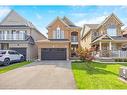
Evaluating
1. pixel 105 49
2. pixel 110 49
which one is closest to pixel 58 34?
pixel 105 49

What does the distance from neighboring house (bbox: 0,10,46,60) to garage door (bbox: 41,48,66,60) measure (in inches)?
60.0

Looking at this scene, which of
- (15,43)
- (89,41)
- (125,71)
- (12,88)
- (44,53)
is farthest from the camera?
(89,41)

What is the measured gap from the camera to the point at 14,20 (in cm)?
3170

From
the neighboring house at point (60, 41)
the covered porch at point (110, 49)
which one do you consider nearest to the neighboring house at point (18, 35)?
the neighboring house at point (60, 41)

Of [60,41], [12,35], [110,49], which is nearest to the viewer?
[12,35]

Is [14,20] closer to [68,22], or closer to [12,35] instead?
[12,35]

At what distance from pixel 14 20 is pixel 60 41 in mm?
6738

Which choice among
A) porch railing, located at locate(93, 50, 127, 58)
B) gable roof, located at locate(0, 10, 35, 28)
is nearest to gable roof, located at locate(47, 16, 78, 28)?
gable roof, located at locate(0, 10, 35, 28)

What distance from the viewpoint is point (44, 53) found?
31.0m

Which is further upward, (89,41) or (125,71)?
(89,41)
